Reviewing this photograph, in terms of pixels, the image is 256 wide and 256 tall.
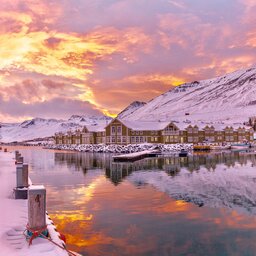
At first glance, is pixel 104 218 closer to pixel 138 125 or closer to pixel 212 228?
pixel 212 228

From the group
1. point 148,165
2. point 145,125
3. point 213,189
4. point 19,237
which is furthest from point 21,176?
point 145,125

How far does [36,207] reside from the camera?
10133mm

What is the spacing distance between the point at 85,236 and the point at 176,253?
4.37m

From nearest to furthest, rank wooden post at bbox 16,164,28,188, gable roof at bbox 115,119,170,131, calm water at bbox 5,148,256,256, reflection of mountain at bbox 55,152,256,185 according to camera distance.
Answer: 1. calm water at bbox 5,148,256,256
2. wooden post at bbox 16,164,28,188
3. reflection of mountain at bbox 55,152,256,185
4. gable roof at bbox 115,119,170,131

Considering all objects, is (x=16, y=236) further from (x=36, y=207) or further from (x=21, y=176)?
(x=21, y=176)

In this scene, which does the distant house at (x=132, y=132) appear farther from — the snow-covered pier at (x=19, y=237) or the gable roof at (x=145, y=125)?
the snow-covered pier at (x=19, y=237)

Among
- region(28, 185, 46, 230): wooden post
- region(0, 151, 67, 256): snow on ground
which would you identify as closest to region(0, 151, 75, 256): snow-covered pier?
region(0, 151, 67, 256): snow on ground

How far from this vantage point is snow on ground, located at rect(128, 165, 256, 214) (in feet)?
77.3

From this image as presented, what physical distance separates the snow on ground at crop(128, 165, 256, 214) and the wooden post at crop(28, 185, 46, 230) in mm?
14667

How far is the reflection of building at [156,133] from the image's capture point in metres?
124

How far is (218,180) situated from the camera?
3556cm

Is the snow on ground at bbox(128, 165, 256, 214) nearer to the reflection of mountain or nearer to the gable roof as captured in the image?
the reflection of mountain

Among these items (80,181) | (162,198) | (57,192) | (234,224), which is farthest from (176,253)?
(80,181)

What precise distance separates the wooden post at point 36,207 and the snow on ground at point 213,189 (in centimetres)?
1467
